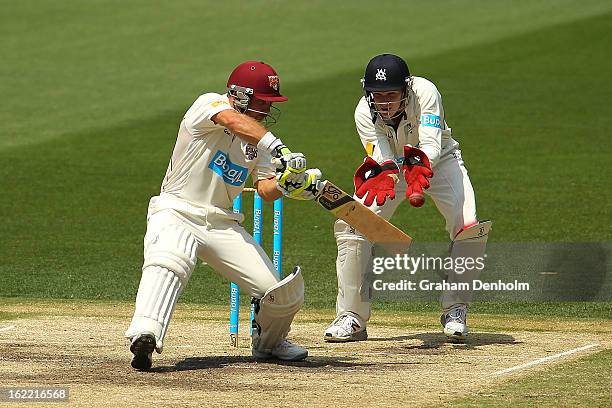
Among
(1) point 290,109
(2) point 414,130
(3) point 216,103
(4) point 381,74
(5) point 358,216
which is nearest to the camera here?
(3) point 216,103

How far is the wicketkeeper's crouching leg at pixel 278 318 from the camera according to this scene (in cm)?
740

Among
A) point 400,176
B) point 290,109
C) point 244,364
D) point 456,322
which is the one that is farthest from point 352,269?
point 290,109

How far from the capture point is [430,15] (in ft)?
97.5

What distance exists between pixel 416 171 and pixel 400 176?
0.63 metres

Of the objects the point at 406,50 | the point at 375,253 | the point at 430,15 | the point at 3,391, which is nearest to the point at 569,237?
the point at 375,253

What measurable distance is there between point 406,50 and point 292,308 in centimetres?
1916

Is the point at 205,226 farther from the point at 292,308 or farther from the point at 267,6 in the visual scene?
the point at 267,6

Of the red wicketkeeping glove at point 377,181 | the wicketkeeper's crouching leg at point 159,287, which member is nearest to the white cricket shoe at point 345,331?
the red wicketkeeping glove at point 377,181

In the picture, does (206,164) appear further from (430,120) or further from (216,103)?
(430,120)

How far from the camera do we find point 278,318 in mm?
7512

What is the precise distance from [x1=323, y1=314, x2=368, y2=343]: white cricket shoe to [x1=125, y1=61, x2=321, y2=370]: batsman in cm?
89

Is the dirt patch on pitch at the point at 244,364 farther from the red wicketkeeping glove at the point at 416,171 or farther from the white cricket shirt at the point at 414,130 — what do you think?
the white cricket shirt at the point at 414,130

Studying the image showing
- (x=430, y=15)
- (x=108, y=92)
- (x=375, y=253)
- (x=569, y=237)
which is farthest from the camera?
(x=430, y=15)

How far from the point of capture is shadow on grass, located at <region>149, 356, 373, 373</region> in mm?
7258
